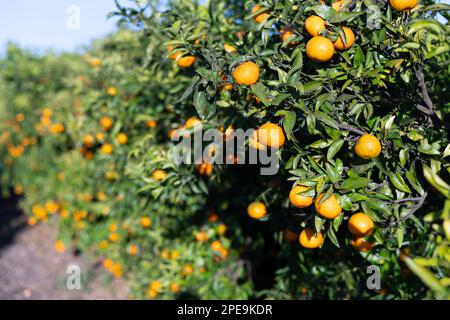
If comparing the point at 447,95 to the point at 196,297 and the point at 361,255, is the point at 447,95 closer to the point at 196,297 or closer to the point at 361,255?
the point at 361,255


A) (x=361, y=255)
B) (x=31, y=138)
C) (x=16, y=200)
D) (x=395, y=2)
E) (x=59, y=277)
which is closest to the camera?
(x=395, y=2)

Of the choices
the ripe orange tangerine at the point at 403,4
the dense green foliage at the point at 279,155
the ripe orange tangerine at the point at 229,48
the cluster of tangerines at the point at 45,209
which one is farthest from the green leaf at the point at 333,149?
the cluster of tangerines at the point at 45,209

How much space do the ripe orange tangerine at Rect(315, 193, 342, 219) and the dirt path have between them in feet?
8.70

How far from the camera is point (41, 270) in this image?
12.8 ft

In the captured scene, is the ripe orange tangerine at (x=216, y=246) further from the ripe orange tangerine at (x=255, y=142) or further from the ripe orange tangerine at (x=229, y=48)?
the ripe orange tangerine at (x=229, y=48)

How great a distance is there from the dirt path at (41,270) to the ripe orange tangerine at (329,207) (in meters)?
2.65

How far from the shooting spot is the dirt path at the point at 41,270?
11.3 feet

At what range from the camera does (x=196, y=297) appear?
100.0 inches

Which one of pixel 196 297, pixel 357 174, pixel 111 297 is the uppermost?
pixel 357 174

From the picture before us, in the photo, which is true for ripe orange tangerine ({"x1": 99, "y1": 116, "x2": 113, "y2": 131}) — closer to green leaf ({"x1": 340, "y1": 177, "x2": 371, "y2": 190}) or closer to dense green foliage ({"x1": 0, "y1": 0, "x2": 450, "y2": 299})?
dense green foliage ({"x1": 0, "y1": 0, "x2": 450, "y2": 299})

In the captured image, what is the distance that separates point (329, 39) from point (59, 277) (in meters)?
3.50

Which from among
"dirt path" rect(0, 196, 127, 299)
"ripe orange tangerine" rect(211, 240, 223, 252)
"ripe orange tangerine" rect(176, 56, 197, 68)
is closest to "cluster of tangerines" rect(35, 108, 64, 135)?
"dirt path" rect(0, 196, 127, 299)

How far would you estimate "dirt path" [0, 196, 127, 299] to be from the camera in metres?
3.43

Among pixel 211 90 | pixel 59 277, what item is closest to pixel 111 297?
pixel 59 277
